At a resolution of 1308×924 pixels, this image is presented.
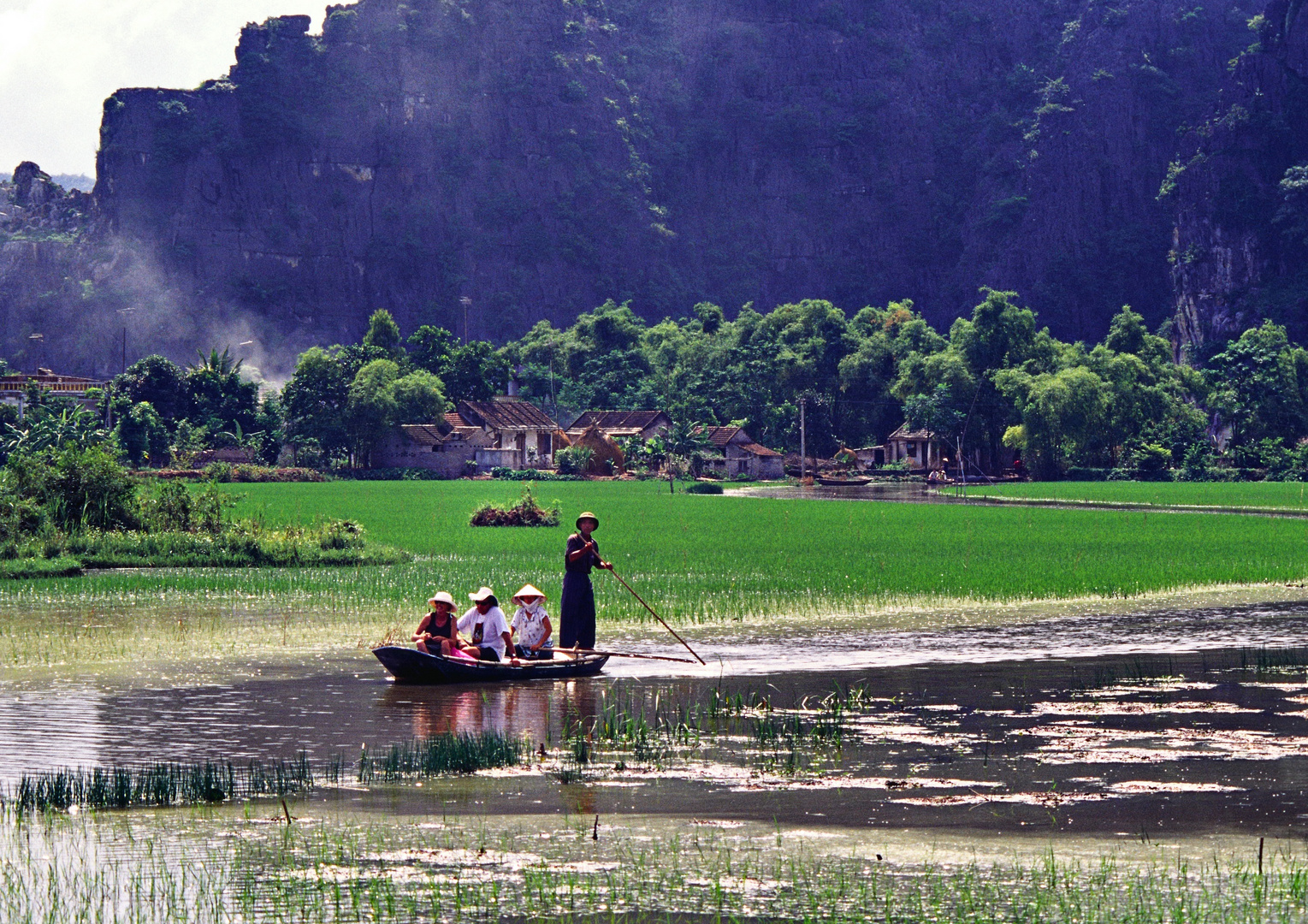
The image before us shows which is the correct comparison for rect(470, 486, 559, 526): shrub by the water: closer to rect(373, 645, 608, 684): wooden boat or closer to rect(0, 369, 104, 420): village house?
rect(373, 645, 608, 684): wooden boat

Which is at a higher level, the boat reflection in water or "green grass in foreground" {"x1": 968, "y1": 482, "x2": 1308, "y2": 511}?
"green grass in foreground" {"x1": 968, "y1": 482, "x2": 1308, "y2": 511}

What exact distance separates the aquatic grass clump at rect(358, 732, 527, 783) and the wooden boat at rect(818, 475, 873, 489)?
79870 mm

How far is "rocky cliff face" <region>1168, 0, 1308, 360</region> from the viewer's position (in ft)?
516

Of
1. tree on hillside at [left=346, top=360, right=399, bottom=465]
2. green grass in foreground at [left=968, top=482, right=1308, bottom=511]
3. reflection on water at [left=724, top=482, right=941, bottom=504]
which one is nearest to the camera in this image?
green grass in foreground at [left=968, top=482, right=1308, bottom=511]

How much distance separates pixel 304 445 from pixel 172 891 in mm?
101990

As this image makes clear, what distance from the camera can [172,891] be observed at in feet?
30.2

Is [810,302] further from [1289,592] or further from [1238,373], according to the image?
[1289,592]

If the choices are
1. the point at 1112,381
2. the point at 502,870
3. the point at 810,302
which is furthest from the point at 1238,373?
the point at 502,870

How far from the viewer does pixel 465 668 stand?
16953mm

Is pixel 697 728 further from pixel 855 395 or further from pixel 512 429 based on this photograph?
pixel 855 395

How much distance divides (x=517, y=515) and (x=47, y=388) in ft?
297

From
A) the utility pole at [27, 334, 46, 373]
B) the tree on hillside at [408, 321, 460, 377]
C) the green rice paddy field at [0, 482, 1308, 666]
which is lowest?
the green rice paddy field at [0, 482, 1308, 666]

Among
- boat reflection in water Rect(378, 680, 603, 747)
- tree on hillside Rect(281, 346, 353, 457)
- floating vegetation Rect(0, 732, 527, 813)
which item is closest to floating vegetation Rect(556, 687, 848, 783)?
boat reflection in water Rect(378, 680, 603, 747)

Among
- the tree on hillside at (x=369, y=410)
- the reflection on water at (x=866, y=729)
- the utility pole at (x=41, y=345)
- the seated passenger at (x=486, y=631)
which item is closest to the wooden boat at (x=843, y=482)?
the tree on hillside at (x=369, y=410)
